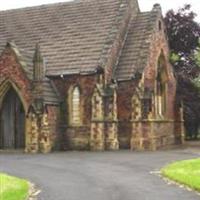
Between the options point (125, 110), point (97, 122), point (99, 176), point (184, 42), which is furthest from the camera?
point (184, 42)

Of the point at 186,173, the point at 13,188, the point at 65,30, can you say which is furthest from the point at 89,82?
the point at 13,188

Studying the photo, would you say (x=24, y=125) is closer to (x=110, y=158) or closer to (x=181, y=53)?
(x=110, y=158)

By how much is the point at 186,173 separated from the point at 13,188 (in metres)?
6.50

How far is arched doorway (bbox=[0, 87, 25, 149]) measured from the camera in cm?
3631

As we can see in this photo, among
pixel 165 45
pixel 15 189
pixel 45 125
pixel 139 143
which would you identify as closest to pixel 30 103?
pixel 45 125

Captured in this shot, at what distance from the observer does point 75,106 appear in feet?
117

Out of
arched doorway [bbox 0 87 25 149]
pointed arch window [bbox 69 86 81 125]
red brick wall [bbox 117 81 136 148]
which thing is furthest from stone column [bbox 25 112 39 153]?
red brick wall [bbox 117 81 136 148]

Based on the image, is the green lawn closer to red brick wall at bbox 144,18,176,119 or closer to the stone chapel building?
the stone chapel building

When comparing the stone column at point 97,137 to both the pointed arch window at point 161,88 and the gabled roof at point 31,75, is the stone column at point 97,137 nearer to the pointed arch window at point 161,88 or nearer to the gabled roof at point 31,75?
the gabled roof at point 31,75

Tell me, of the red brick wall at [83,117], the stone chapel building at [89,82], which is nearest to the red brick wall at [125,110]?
the stone chapel building at [89,82]

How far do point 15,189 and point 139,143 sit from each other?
18.1 meters

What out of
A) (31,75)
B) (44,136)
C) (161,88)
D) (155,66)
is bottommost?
Result: (44,136)

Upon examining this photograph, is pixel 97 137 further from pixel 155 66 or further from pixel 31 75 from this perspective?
pixel 155 66

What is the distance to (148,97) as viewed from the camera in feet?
110
